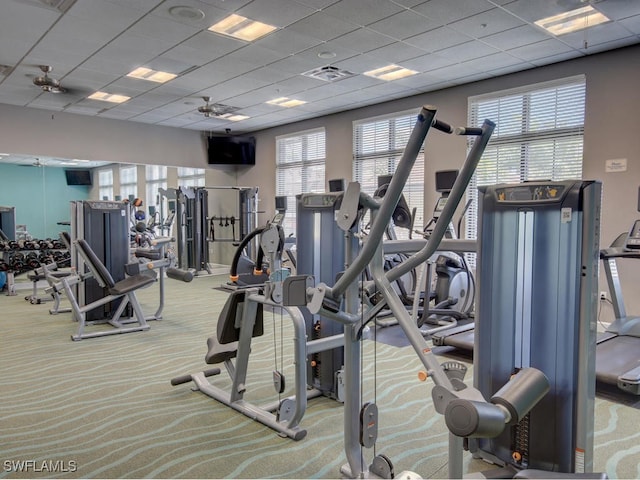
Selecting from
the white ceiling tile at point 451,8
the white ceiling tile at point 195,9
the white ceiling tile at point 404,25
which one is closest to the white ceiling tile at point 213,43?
the white ceiling tile at point 195,9

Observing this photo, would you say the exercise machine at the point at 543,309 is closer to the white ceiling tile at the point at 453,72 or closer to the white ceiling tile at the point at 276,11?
the white ceiling tile at the point at 276,11

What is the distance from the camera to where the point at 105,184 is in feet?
28.6

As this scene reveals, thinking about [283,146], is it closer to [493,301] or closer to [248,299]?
[248,299]

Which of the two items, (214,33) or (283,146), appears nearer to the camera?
(214,33)

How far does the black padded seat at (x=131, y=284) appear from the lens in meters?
4.83

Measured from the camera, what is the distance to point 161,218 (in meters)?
9.65

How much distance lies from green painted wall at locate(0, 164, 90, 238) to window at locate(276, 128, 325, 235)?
393 cm

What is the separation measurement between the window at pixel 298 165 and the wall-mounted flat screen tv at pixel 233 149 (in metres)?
0.77

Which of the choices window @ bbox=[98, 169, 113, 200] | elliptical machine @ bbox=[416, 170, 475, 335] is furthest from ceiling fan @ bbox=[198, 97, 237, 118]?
elliptical machine @ bbox=[416, 170, 475, 335]

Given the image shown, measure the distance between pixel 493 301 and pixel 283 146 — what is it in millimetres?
8001

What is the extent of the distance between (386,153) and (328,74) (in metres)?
1.99

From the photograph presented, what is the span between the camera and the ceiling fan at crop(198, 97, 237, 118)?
7520 millimetres

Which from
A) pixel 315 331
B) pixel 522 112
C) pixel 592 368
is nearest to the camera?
pixel 592 368

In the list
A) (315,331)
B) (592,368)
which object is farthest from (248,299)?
(592,368)
